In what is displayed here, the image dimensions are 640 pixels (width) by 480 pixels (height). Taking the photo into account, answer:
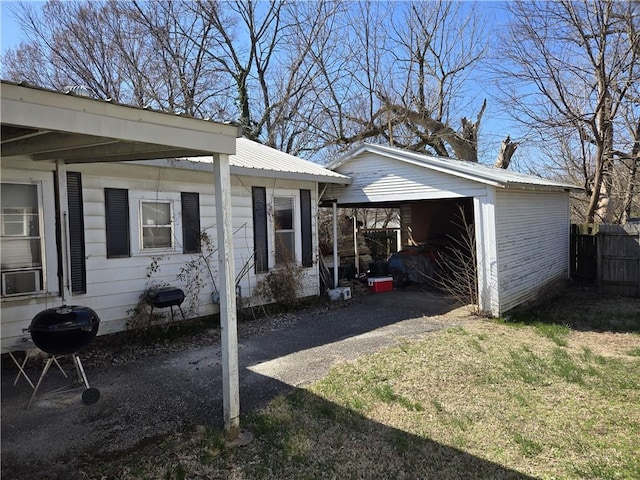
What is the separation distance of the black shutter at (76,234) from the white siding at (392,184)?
566 cm

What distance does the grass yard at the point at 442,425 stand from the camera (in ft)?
10.7

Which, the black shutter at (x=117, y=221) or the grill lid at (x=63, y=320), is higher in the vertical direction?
the black shutter at (x=117, y=221)

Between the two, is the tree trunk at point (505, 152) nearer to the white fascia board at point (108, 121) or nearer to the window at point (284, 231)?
the window at point (284, 231)

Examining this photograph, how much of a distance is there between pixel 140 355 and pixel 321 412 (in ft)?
9.62

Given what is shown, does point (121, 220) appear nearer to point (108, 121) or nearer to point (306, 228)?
point (108, 121)

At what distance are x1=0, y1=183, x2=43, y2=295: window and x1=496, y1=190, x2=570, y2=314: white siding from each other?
283 inches

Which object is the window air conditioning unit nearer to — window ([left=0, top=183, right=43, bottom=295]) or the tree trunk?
window ([left=0, top=183, right=43, bottom=295])

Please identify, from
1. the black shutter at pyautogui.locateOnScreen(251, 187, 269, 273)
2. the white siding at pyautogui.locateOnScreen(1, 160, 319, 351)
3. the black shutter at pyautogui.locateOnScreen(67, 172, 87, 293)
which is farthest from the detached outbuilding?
the black shutter at pyautogui.locateOnScreen(67, 172, 87, 293)

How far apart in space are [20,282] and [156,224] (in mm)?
1953

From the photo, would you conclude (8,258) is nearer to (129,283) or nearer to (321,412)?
(129,283)

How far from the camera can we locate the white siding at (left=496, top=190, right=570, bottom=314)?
27.4 feet

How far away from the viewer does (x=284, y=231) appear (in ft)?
29.3

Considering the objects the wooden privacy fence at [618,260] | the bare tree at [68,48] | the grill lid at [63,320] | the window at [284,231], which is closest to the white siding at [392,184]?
the window at [284,231]

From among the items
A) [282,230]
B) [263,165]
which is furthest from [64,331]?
[282,230]
